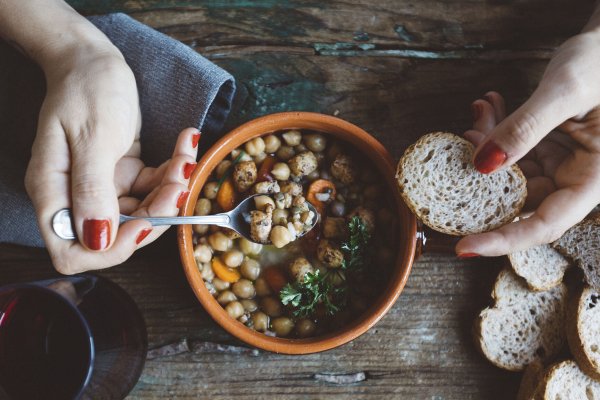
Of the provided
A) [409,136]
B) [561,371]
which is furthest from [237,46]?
[561,371]

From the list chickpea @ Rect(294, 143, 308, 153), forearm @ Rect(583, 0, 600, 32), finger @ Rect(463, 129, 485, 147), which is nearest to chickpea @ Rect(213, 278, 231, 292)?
chickpea @ Rect(294, 143, 308, 153)

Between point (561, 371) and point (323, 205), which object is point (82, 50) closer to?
point (323, 205)

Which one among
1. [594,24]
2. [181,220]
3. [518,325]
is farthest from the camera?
[518,325]

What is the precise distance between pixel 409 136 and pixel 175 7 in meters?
0.72

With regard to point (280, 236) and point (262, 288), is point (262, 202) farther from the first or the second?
point (262, 288)

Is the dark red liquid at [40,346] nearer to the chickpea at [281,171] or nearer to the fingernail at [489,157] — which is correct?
the chickpea at [281,171]

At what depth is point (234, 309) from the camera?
1319 mm

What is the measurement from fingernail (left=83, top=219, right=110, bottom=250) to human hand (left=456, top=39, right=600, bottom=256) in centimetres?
75

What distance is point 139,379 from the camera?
1.39 m

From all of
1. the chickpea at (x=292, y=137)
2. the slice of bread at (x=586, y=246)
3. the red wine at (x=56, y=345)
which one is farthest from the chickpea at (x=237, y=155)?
the slice of bread at (x=586, y=246)

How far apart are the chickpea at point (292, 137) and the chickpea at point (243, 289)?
1.19 feet

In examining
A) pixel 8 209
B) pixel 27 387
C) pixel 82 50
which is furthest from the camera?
pixel 8 209

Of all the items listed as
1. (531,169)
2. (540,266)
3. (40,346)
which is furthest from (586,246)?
(40,346)

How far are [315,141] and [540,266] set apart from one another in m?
0.63
